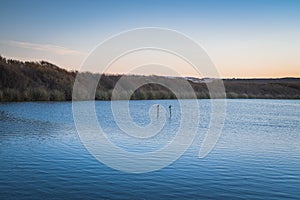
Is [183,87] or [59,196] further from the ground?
[183,87]

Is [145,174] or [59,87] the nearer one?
[145,174]

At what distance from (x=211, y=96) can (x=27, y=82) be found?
29966 millimetres

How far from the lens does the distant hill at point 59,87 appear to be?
3588cm

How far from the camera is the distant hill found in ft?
118

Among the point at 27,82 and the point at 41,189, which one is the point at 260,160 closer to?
the point at 41,189

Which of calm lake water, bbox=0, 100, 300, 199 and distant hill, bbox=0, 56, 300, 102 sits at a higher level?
distant hill, bbox=0, 56, 300, 102

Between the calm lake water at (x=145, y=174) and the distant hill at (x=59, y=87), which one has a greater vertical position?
the distant hill at (x=59, y=87)

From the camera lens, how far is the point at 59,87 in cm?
4628

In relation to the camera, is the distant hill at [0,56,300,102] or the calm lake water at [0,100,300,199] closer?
the calm lake water at [0,100,300,199]

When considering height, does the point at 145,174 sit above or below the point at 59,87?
below

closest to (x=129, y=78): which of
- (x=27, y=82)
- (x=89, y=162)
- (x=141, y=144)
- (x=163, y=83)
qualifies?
(x=163, y=83)

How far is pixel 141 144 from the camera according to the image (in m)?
14.9

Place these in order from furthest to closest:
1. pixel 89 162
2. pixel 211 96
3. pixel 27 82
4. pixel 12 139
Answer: pixel 211 96 → pixel 27 82 → pixel 12 139 → pixel 89 162

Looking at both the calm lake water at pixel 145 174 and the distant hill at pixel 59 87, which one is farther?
the distant hill at pixel 59 87
